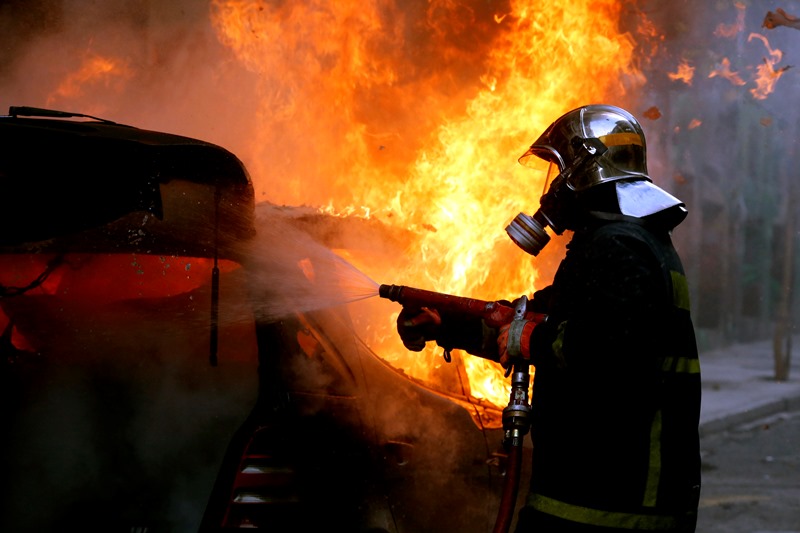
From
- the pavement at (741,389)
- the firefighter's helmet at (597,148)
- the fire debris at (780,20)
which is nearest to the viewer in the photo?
the firefighter's helmet at (597,148)

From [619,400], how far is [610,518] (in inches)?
14.0

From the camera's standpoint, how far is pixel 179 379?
3035 mm

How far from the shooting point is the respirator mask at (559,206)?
9.11 feet

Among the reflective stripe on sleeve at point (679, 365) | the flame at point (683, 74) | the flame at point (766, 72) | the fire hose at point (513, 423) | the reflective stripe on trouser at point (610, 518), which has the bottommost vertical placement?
the reflective stripe on trouser at point (610, 518)

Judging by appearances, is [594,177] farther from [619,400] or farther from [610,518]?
[610,518]

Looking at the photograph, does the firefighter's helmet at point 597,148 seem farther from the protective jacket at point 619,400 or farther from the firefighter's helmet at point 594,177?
the protective jacket at point 619,400

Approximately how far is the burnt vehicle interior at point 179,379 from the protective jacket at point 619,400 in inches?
25.9

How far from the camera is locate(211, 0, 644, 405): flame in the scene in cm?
627

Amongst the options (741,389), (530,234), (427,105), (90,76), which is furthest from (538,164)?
(741,389)

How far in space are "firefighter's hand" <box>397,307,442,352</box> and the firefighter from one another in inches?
26.0

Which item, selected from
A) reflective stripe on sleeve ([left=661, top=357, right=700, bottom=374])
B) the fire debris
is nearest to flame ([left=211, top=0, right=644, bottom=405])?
reflective stripe on sleeve ([left=661, top=357, right=700, bottom=374])

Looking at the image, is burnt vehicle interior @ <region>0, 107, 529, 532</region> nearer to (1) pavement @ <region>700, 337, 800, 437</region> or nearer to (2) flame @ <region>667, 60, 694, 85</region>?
(1) pavement @ <region>700, 337, 800, 437</region>

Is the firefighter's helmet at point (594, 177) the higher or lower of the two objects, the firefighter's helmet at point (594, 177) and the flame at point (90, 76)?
the lower

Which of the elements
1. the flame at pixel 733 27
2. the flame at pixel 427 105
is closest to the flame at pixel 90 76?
the flame at pixel 427 105
